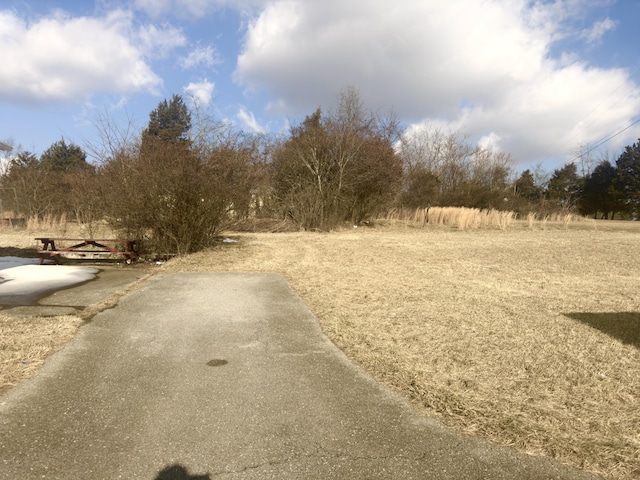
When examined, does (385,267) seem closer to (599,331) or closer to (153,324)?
(599,331)

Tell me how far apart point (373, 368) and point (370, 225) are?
65.6 ft

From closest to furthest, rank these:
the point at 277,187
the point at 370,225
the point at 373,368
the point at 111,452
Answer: the point at 111,452 → the point at 373,368 → the point at 277,187 → the point at 370,225

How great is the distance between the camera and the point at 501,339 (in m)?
4.44

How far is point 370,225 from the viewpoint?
2345 centimetres

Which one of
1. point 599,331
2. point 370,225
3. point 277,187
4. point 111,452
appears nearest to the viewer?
point 111,452

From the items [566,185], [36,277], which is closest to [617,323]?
[36,277]

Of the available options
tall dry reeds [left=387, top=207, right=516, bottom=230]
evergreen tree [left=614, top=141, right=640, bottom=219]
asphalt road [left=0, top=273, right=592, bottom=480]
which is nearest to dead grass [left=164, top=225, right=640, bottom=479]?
asphalt road [left=0, top=273, right=592, bottom=480]

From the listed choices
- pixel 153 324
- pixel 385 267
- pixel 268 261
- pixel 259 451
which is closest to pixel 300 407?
pixel 259 451

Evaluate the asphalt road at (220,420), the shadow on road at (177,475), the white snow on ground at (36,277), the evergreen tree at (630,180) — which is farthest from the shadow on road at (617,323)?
the evergreen tree at (630,180)

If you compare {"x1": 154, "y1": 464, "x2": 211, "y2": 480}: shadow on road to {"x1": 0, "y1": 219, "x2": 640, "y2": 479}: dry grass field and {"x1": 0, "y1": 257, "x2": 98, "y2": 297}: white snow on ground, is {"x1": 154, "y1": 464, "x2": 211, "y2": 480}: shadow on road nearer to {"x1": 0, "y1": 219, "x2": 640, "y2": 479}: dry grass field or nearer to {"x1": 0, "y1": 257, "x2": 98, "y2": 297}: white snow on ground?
{"x1": 0, "y1": 219, "x2": 640, "y2": 479}: dry grass field

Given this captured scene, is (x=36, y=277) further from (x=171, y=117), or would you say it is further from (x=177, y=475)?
(x=171, y=117)

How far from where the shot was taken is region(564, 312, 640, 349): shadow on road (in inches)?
179

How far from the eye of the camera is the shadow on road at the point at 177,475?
216cm

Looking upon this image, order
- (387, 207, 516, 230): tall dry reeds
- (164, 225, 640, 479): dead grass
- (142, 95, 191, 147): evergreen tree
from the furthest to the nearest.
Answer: (142, 95, 191, 147): evergreen tree < (387, 207, 516, 230): tall dry reeds < (164, 225, 640, 479): dead grass
